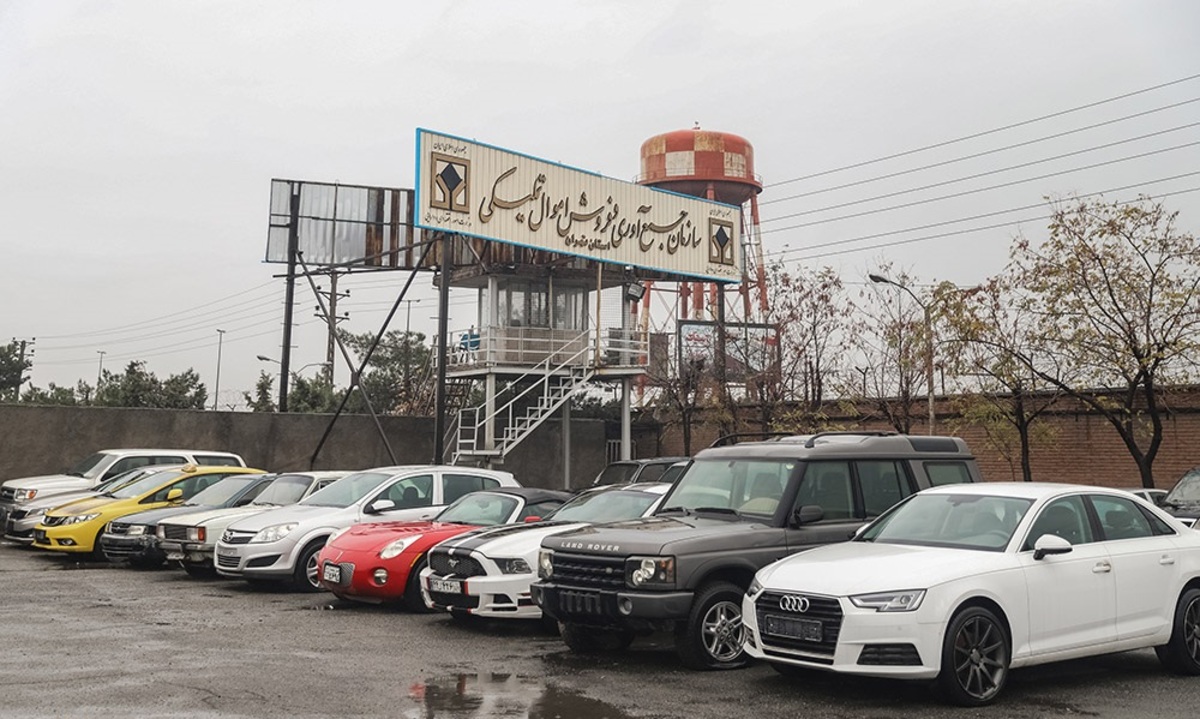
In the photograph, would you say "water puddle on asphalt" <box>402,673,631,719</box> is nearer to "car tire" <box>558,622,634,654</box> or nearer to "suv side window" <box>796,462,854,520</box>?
"car tire" <box>558,622,634,654</box>

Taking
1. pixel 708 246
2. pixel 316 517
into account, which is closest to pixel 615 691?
pixel 316 517

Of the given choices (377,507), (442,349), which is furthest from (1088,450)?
(377,507)

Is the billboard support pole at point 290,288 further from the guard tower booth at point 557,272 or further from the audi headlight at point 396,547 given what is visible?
the audi headlight at point 396,547

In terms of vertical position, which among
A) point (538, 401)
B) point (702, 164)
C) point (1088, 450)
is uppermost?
point (702, 164)

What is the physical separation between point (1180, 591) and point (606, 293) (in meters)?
26.3

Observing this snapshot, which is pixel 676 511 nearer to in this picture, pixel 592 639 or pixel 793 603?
pixel 592 639

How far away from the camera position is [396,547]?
1330 centimetres

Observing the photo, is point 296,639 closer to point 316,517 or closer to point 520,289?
point 316,517

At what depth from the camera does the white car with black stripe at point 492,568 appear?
11586mm

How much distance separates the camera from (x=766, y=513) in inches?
412

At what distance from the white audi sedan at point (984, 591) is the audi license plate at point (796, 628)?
0.03ft

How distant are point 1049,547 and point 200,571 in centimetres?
1282

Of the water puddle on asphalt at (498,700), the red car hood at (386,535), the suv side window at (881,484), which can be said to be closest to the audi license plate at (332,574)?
the red car hood at (386,535)

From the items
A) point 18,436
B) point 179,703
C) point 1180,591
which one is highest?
point 18,436
